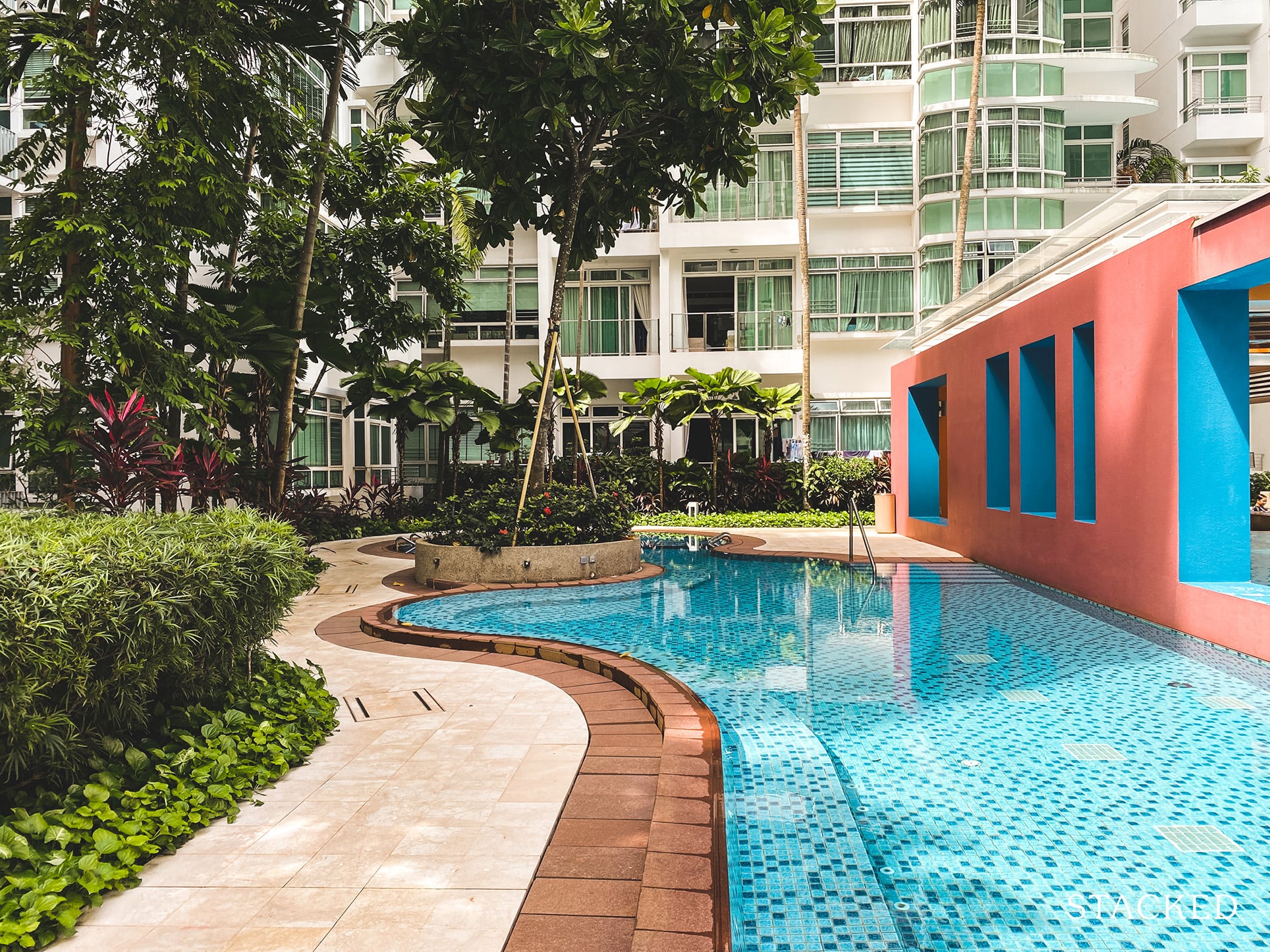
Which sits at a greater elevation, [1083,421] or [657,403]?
[657,403]

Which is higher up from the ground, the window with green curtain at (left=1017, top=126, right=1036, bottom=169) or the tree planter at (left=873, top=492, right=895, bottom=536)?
the window with green curtain at (left=1017, top=126, right=1036, bottom=169)

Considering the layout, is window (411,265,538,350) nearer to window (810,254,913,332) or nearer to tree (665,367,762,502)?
tree (665,367,762,502)

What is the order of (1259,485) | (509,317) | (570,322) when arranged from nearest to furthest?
(1259,485)
(509,317)
(570,322)

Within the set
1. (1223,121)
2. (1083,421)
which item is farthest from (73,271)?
(1223,121)

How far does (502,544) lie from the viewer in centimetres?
1058

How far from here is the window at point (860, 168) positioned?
22281mm

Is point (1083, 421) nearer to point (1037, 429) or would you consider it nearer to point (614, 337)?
point (1037, 429)

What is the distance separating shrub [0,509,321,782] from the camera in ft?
8.95

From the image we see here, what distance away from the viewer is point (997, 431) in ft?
37.9

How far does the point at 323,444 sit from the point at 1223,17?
25285 mm

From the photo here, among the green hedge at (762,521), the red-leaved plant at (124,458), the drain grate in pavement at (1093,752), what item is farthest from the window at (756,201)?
the drain grate in pavement at (1093,752)

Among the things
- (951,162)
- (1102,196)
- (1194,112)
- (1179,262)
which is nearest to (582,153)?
(1179,262)

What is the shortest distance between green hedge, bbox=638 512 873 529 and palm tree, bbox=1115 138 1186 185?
12804mm

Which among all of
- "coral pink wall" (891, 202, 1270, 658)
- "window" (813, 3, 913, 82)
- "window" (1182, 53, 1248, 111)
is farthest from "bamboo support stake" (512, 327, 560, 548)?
"window" (1182, 53, 1248, 111)
